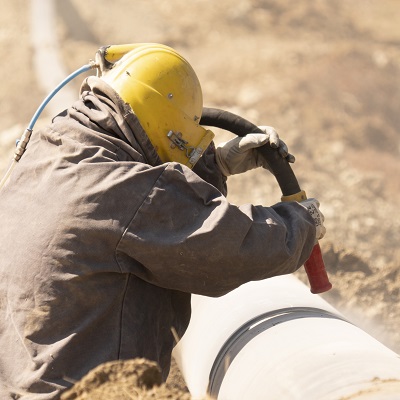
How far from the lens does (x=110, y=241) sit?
2590 millimetres

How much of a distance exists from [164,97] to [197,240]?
0.61m

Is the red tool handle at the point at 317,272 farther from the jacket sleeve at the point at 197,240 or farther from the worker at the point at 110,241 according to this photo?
the jacket sleeve at the point at 197,240

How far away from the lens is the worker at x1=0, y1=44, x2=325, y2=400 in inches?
102

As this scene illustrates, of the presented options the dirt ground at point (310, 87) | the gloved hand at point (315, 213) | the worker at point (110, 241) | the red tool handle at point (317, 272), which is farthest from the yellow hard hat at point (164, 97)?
the dirt ground at point (310, 87)

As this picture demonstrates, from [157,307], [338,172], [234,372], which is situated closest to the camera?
[157,307]

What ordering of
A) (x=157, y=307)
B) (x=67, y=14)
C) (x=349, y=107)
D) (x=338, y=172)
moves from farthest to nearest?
(x=67, y=14), (x=349, y=107), (x=338, y=172), (x=157, y=307)

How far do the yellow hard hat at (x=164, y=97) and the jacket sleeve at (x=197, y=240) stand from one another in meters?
0.29

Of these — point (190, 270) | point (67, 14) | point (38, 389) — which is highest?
point (67, 14)

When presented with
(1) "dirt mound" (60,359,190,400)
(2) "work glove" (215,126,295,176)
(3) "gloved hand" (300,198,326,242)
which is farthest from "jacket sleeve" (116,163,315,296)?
(2) "work glove" (215,126,295,176)

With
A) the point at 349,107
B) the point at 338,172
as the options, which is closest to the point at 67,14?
the point at 349,107

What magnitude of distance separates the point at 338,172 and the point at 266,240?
528 centimetres

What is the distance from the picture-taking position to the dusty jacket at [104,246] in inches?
102

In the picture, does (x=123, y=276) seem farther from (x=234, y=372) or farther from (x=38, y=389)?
(x=234, y=372)

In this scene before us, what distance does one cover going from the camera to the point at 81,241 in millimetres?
2604
